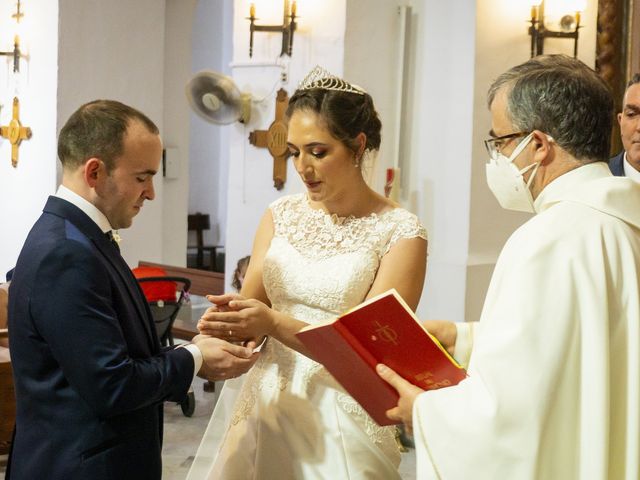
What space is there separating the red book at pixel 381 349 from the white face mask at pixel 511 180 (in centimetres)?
39

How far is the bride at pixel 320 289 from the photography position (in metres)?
2.87

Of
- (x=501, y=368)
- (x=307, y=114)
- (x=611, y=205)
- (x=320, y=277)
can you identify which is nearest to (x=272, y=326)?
(x=320, y=277)

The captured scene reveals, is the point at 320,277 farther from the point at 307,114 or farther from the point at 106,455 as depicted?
the point at 106,455

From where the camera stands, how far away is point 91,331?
2254 mm

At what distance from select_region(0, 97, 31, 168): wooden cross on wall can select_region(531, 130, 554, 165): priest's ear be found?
7.52 metres

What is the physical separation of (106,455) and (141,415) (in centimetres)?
16

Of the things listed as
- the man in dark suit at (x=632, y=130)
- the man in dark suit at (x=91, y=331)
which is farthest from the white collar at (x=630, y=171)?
the man in dark suit at (x=91, y=331)

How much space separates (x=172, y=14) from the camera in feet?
31.6

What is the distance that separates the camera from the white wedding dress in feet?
9.43

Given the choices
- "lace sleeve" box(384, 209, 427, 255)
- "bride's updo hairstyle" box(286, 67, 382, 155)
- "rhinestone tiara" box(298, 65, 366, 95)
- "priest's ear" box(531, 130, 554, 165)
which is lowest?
"lace sleeve" box(384, 209, 427, 255)

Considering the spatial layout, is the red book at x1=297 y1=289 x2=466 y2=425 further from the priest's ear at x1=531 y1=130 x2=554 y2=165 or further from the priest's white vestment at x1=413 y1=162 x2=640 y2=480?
the priest's ear at x1=531 y1=130 x2=554 y2=165

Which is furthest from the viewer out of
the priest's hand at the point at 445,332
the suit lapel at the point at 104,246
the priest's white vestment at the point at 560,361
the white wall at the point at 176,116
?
the white wall at the point at 176,116

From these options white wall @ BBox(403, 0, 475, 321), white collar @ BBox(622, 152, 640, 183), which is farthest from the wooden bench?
white collar @ BBox(622, 152, 640, 183)

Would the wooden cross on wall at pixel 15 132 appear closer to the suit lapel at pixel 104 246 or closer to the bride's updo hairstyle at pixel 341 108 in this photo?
the bride's updo hairstyle at pixel 341 108
